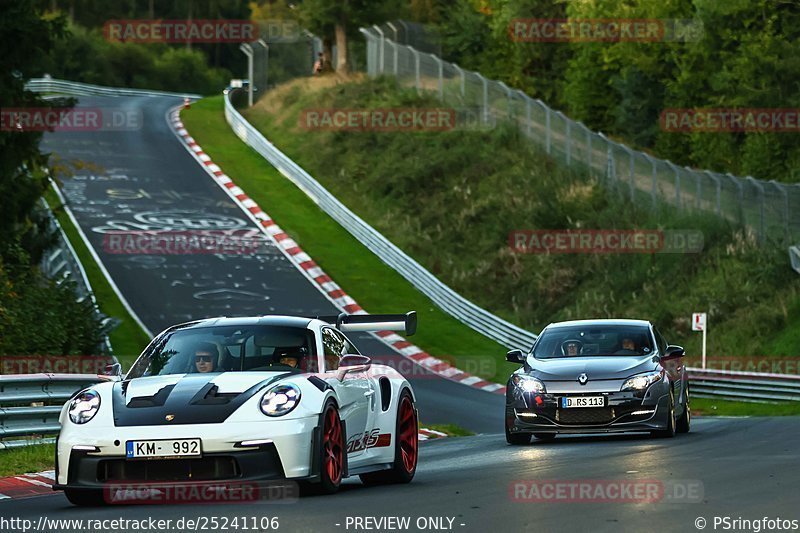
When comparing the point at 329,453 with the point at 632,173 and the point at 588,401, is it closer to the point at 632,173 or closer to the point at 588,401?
the point at 588,401

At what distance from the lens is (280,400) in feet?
33.9

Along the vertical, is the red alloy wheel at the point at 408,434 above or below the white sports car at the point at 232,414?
below

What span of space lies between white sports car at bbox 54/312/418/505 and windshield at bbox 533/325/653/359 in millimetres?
6339

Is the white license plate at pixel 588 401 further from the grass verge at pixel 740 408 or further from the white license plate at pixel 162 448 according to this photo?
the grass verge at pixel 740 408

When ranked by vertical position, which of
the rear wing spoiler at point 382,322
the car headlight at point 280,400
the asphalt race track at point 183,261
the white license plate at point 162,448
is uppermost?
the rear wing spoiler at point 382,322

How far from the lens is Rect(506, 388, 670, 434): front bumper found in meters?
16.8

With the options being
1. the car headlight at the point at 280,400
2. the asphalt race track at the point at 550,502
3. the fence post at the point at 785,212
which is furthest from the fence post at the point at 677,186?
the car headlight at the point at 280,400

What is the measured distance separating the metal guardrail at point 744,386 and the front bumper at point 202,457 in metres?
18.7

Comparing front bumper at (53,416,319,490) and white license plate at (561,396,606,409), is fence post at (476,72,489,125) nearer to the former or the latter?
white license plate at (561,396,606,409)

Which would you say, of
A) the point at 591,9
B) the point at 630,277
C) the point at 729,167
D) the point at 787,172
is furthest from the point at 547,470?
the point at 591,9

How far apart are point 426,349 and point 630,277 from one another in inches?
274

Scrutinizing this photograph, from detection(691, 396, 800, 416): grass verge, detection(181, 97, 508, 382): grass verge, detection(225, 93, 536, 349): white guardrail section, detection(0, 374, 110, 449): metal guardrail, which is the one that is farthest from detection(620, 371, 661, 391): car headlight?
detection(225, 93, 536, 349): white guardrail section

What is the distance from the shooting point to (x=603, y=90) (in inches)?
2980

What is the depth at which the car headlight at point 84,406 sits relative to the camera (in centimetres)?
1031
